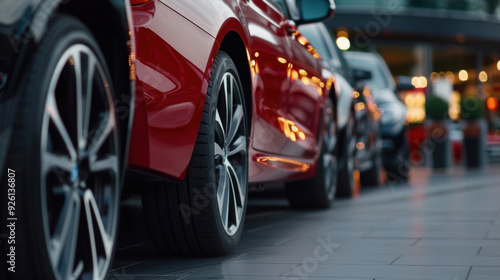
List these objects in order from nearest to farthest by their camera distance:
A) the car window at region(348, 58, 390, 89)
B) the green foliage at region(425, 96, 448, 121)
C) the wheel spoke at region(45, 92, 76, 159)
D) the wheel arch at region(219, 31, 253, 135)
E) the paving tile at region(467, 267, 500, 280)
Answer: the wheel spoke at region(45, 92, 76, 159) < the paving tile at region(467, 267, 500, 280) < the wheel arch at region(219, 31, 253, 135) < the car window at region(348, 58, 390, 89) < the green foliage at region(425, 96, 448, 121)

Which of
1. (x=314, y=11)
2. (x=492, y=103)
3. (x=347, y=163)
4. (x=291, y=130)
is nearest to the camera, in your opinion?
(x=291, y=130)

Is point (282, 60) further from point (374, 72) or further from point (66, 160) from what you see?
point (374, 72)

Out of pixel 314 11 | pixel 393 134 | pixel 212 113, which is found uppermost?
pixel 314 11

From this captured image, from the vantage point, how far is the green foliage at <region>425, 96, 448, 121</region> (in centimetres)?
1727

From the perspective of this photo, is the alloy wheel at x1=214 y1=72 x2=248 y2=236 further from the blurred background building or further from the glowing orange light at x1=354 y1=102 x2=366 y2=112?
the blurred background building

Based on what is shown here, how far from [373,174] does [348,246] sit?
6.25m

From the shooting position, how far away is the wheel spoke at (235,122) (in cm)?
411

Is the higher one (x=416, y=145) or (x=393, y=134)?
(x=416, y=145)

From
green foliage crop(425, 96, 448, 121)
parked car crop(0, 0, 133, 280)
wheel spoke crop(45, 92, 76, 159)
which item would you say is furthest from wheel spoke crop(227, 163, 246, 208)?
green foliage crop(425, 96, 448, 121)

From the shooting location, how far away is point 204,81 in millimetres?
→ 3553

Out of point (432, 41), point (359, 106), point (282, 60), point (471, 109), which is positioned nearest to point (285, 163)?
point (282, 60)

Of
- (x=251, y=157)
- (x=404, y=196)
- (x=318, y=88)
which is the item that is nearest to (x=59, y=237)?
(x=251, y=157)

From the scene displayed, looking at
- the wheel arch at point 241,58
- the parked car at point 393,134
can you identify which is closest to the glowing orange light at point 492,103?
the parked car at point 393,134

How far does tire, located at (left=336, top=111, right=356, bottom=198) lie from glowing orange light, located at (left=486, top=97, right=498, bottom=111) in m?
23.5
